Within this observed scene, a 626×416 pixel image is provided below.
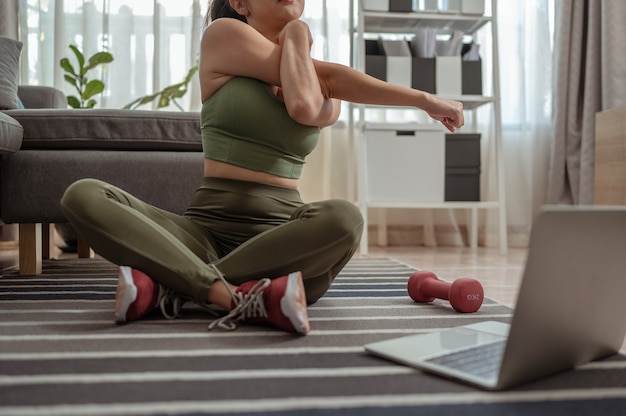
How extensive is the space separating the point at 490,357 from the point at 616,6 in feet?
7.41

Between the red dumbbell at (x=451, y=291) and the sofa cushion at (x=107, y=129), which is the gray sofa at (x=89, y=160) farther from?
the red dumbbell at (x=451, y=291)

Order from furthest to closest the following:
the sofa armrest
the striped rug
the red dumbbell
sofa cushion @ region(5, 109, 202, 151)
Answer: the sofa armrest < sofa cushion @ region(5, 109, 202, 151) < the red dumbbell < the striped rug

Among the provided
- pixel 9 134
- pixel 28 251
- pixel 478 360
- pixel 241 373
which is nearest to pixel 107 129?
pixel 9 134

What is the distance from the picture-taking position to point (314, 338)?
0.90 meters

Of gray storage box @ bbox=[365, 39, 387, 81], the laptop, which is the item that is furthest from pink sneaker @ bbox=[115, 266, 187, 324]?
gray storage box @ bbox=[365, 39, 387, 81]

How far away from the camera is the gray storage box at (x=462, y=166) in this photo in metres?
2.56

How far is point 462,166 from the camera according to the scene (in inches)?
101

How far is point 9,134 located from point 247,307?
3.05 ft

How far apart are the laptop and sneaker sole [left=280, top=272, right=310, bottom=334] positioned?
0.13 metres

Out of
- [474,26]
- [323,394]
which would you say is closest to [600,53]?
[474,26]

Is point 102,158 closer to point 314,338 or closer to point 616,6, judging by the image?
point 314,338

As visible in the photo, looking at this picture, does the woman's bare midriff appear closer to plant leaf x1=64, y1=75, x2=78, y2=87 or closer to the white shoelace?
the white shoelace

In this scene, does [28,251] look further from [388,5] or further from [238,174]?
[388,5]

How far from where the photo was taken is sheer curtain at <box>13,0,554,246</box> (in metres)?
2.82
